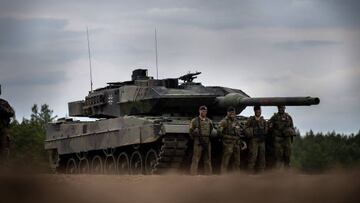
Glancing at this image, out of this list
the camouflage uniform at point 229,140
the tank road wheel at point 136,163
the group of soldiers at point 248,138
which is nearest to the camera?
the group of soldiers at point 248,138

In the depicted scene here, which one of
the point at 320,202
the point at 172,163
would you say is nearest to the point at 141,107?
the point at 172,163

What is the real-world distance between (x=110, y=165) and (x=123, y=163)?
0.65 metres

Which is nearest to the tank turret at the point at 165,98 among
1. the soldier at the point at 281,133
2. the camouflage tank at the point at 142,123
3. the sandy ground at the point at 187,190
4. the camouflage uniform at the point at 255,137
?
the camouflage tank at the point at 142,123

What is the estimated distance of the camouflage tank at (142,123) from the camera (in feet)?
72.6

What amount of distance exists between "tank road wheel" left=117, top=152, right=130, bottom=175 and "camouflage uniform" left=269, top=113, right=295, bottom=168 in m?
3.79

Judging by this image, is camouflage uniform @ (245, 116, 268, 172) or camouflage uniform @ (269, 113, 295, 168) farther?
camouflage uniform @ (269, 113, 295, 168)

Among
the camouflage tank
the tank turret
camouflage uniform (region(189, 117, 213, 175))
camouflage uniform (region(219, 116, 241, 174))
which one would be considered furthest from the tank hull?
the tank turret

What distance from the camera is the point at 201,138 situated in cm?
2139

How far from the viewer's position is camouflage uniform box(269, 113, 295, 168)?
22.8 metres

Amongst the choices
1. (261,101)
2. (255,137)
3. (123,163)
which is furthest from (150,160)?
(261,101)

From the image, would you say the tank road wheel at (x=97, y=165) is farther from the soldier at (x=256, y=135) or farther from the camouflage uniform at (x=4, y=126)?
the camouflage uniform at (x=4, y=126)

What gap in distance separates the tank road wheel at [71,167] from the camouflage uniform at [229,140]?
6.62m

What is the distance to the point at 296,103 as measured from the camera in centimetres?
2195

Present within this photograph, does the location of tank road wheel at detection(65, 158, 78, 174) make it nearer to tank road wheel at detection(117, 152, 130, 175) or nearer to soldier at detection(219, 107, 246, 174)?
tank road wheel at detection(117, 152, 130, 175)
